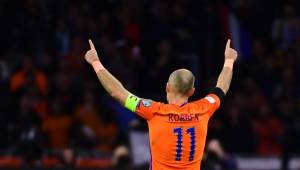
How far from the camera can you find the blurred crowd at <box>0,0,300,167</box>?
13281 millimetres

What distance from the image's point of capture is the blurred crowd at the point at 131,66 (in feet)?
43.6

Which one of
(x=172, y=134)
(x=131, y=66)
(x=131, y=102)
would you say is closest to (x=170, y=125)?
(x=172, y=134)

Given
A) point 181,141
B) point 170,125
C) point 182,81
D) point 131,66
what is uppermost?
point 131,66

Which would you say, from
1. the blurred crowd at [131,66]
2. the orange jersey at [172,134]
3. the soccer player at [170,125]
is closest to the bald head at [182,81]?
the soccer player at [170,125]

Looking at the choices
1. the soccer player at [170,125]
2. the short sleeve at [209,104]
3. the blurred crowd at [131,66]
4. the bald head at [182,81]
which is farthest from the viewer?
the blurred crowd at [131,66]

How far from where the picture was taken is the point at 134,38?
47.6 feet

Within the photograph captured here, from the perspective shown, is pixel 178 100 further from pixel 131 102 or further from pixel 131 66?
pixel 131 66

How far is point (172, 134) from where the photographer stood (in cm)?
719

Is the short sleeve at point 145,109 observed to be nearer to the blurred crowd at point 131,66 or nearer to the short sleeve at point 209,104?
the short sleeve at point 209,104

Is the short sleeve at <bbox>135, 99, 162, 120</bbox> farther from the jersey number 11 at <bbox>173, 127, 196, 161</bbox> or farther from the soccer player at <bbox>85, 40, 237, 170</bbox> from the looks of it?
the jersey number 11 at <bbox>173, 127, 196, 161</bbox>

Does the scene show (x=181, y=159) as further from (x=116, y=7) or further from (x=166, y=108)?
(x=116, y=7)

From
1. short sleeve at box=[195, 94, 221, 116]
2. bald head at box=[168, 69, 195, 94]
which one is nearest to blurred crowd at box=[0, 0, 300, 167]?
short sleeve at box=[195, 94, 221, 116]

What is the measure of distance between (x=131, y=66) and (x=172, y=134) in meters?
6.87

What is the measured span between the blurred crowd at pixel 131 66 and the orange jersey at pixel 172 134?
5.42 meters
